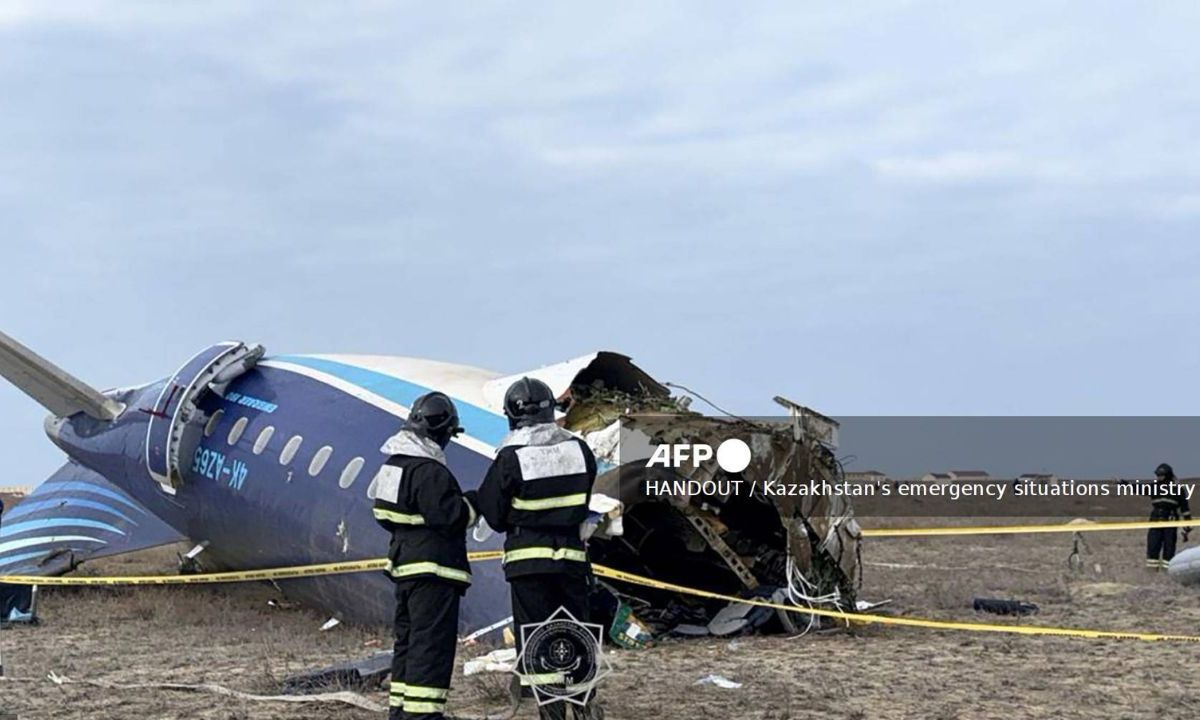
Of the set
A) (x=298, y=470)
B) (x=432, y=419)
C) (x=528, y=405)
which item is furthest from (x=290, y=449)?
(x=528, y=405)

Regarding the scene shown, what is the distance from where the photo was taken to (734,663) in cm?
1184

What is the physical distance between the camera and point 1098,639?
13.6 meters

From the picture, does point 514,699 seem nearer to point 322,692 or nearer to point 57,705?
point 322,692

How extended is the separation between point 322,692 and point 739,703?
3.18 metres

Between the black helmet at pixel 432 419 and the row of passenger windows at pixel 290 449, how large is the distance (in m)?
5.64

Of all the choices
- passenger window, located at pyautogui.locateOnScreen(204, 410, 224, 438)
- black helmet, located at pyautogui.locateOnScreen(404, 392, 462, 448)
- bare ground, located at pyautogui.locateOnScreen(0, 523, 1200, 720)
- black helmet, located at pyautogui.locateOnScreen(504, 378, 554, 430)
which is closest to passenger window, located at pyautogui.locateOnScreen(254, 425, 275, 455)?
passenger window, located at pyautogui.locateOnScreen(204, 410, 224, 438)

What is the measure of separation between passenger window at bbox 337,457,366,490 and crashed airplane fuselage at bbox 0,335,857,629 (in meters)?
0.02

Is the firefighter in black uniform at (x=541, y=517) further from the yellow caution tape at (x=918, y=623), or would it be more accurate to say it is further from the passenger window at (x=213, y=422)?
the passenger window at (x=213, y=422)

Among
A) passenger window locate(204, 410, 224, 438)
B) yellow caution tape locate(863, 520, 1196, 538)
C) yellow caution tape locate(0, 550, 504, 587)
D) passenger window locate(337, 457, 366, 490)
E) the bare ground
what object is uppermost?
passenger window locate(204, 410, 224, 438)

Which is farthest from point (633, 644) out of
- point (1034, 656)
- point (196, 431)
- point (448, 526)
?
point (196, 431)

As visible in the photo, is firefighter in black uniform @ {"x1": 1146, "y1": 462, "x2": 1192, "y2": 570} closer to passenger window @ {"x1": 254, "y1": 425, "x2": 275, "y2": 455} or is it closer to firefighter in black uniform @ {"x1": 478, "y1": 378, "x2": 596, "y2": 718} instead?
passenger window @ {"x1": 254, "y1": 425, "x2": 275, "y2": 455}

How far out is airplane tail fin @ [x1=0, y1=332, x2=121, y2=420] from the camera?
17719mm

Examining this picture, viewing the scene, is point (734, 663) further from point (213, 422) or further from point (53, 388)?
point (53, 388)

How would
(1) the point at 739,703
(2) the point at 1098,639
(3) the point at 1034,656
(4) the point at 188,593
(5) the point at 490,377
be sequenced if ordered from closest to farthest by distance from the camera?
(1) the point at 739,703 → (3) the point at 1034,656 → (2) the point at 1098,639 → (5) the point at 490,377 → (4) the point at 188,593
